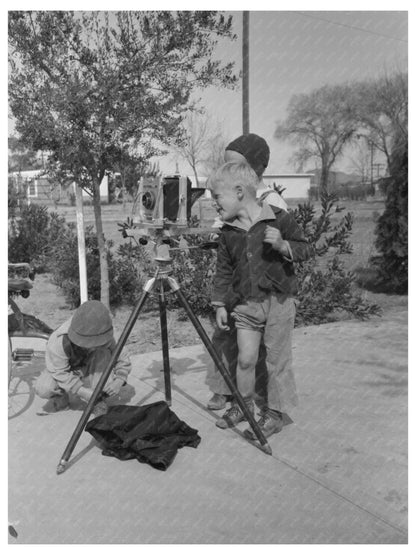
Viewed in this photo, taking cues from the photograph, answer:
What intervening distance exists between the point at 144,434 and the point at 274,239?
118cm

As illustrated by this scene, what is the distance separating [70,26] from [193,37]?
0.95 m

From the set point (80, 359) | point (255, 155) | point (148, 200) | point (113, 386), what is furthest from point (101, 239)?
point (255, 155)

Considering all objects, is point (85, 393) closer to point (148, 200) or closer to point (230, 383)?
point (230, 383)

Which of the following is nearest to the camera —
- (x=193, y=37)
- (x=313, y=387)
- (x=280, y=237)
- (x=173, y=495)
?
(x=173, y=495)

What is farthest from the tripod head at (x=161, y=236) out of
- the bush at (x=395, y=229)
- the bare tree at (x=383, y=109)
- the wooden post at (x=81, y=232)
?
the bare tree at (x=383, y=109)

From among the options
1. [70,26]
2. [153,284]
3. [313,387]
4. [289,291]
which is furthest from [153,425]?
[70,26]

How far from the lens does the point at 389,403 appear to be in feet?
12.5

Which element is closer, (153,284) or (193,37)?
(153,284)

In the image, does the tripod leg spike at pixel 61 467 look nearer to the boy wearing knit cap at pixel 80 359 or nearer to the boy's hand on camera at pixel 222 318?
the boy wearing knit cap at pixel 80 359

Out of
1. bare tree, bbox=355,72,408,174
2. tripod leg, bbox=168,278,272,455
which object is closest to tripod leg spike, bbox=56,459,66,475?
tripod leg, bbox=168,278,272,455

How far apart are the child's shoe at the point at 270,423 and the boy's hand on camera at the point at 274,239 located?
96 centimetres

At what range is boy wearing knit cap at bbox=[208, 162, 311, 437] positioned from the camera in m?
3.12
